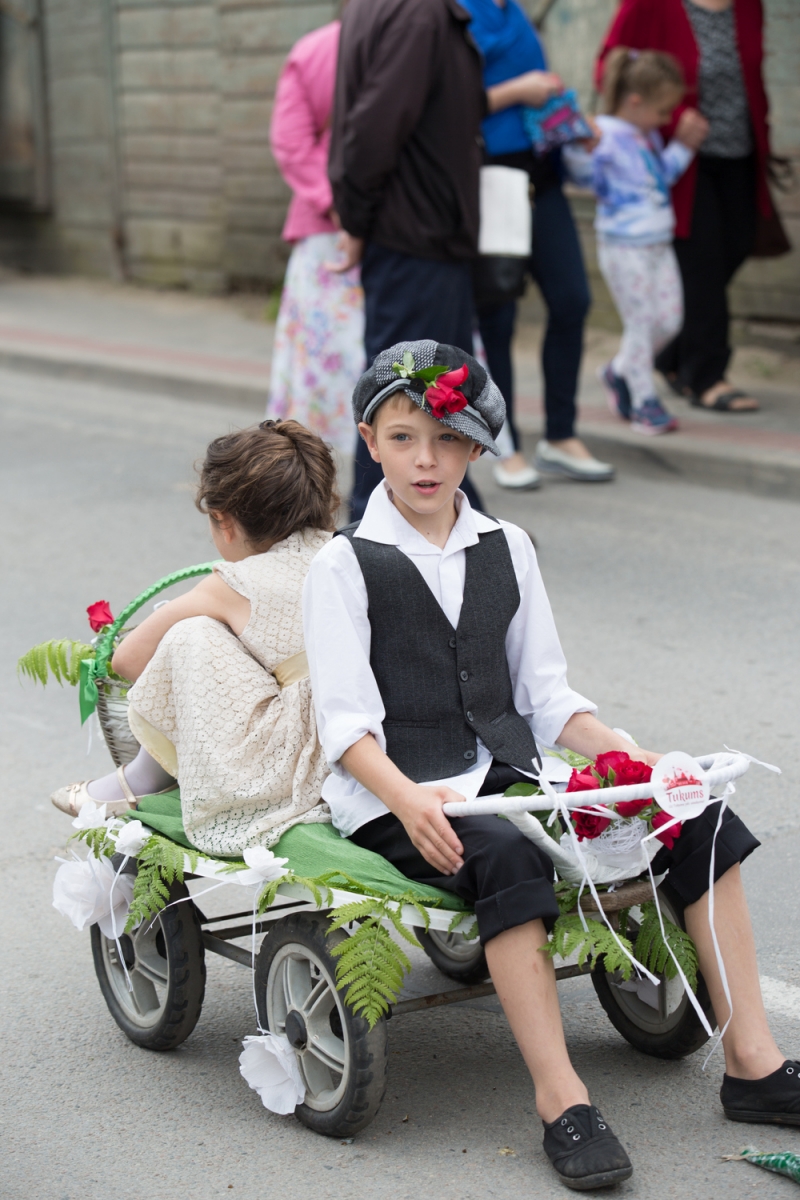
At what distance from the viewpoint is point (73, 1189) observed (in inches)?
99.3

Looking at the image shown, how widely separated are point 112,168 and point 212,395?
18.9ft

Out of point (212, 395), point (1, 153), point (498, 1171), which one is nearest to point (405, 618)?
point (498, 1171)

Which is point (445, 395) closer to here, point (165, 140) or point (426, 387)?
point (426, 387)

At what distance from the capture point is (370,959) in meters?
2.47

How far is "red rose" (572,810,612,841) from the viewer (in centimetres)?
249

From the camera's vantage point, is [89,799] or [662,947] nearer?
[662,947]

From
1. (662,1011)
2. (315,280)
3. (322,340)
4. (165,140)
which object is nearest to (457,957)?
(662,1011)

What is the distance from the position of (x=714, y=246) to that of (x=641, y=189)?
82 centimetres

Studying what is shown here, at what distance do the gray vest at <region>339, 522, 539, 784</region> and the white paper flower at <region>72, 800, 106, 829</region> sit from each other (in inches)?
22.3

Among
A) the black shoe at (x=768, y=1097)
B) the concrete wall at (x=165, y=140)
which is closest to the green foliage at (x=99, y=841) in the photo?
the black shoe at (x=768, y=1097)

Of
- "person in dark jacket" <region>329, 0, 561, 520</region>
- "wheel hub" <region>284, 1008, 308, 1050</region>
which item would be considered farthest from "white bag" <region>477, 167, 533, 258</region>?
"wheel hub" <region>284, 1008, 308, 1050</region>

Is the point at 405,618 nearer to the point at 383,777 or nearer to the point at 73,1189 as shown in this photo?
the point at 383,777

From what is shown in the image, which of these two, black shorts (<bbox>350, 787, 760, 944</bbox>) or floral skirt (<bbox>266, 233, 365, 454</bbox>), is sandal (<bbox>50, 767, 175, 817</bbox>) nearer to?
black shorts (<bbox>350, 787, 760, 944</bbox>)

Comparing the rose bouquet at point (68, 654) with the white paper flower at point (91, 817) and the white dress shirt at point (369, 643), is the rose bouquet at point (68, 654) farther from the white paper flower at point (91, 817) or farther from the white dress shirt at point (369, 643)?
the white dress shirt at point (369, 643)
